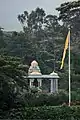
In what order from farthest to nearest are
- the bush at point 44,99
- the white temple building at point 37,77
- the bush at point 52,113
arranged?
the white temple building at point 37,77, the bush at point 44,99, the bush at point 52,113

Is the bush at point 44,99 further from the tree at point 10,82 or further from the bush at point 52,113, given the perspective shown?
the bush at point 52,113

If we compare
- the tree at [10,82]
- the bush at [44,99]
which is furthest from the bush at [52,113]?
the bush at [44,99]

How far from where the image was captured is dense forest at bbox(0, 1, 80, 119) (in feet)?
80.7

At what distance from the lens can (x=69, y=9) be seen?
29516 millimetres

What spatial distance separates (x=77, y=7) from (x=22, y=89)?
333 inches

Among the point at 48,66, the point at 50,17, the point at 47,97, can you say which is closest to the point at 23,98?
the point at 47,97

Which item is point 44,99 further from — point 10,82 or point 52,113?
point 10,82

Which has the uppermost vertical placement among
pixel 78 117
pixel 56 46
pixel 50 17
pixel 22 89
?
pixel 50 17

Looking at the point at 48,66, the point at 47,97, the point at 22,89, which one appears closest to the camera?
the point at 22,89

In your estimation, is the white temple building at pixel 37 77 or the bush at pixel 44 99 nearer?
the bush at pixel 44 99

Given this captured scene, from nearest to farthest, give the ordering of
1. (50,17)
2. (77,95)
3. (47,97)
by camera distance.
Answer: (47,97), (77,95), (50,17)

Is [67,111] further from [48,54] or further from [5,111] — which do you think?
[48,54]

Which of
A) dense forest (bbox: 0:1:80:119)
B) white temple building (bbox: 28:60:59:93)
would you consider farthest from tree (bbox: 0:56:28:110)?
white temple building (bbox: 28:60:59:93)

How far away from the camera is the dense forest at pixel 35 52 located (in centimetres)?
2459
